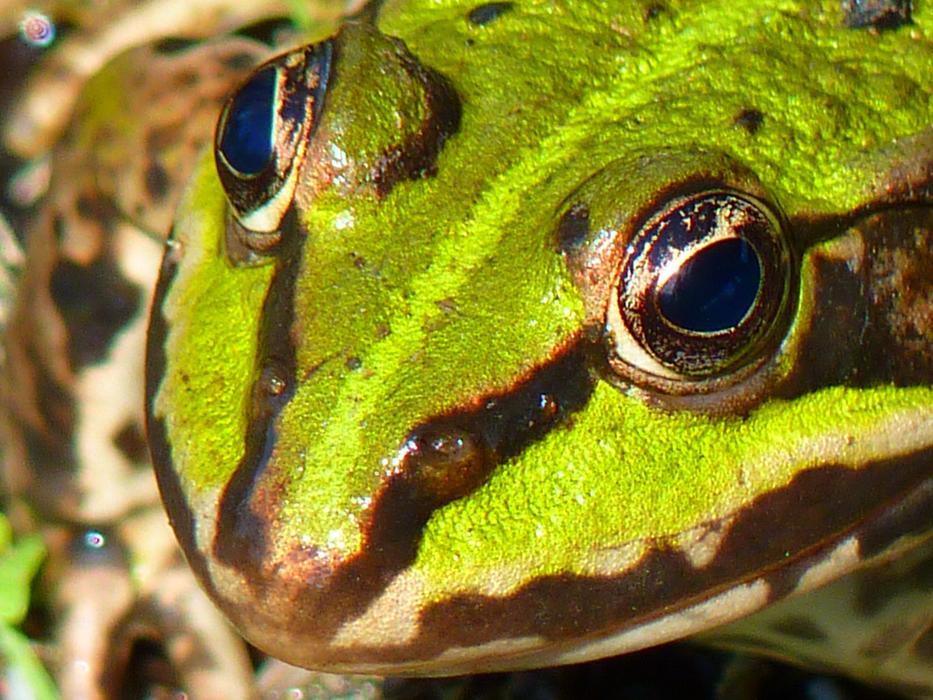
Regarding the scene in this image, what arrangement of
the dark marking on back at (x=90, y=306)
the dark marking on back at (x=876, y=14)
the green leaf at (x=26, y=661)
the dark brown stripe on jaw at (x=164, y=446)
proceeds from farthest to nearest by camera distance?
the dark marking on back at (x=90, y=306) → the green leaf at (x=26, y=661) → the dark marking on back at (x=876, y=14) → the dark brown stripe on jaw at (x=164, y=446)

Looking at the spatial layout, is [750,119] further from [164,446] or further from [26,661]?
[26,661]

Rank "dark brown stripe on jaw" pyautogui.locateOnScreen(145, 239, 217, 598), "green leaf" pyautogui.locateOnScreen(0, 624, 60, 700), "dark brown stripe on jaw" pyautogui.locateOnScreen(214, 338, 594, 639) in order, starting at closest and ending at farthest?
"dark brown stripe on jaw" pyautogui.locateOnScreen(214, 338, 594, 639) < "dark brown stripe on jaw" pyautogui.locateOnScreen(145, 239, 217, 598) < "green leaf" pyautogui.locateOnScreen(0, 624, 60, 700)

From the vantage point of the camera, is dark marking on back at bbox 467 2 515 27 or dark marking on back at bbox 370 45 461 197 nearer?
dark marking on back at bbox 370 45 461 197

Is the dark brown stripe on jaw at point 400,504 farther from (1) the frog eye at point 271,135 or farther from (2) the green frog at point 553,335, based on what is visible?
(1) the frog eye at point 271,135

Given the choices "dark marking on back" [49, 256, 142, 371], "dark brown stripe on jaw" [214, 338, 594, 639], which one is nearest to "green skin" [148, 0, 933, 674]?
"dark brown stripe on jaw" [214, 338, 594, 639]

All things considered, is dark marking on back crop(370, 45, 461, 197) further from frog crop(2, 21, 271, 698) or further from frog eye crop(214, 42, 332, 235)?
frog crop(2, 21, 271, 698)

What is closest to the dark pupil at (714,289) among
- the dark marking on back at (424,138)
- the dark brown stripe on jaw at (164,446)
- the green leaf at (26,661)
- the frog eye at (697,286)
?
the frog eye at (697,286)
